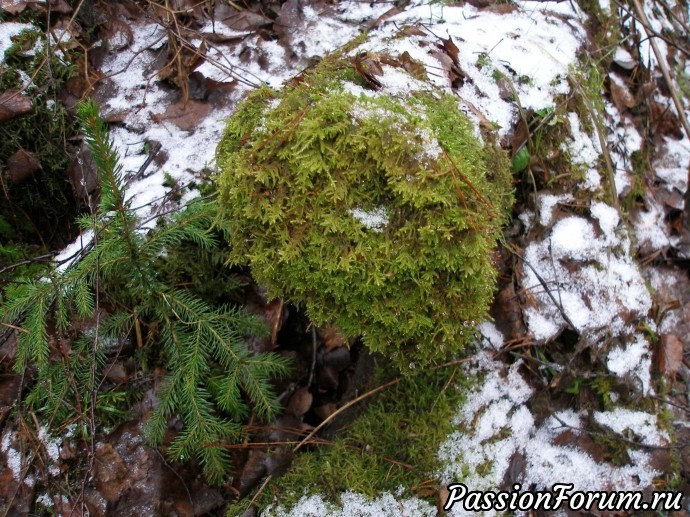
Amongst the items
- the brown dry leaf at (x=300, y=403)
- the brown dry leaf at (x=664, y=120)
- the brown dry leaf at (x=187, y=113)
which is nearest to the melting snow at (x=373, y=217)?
the brown dry leaf at (x=300, y=403)

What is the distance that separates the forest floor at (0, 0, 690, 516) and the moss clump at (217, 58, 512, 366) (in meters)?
0.34

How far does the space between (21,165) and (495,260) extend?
2.62 metres

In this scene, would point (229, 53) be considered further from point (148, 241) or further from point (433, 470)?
point (433, 470)

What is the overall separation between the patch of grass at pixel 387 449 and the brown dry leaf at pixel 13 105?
233cm

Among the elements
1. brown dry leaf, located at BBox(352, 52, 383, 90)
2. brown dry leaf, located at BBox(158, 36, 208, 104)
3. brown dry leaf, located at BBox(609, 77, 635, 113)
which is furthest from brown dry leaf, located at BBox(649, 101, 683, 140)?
brown dry leaf, located at BBox(158, 36, 208, 104)

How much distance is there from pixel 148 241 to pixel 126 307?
0.45 metres

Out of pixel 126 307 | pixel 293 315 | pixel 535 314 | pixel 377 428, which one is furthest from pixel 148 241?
pixel 535 314

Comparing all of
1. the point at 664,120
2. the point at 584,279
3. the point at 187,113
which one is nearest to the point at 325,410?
the point at 584,279

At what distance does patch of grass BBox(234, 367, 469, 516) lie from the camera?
7.25ft

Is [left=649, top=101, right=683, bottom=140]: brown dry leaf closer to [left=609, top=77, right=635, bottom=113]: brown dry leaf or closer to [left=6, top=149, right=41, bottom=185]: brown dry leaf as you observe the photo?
[left=609, top=77, right=635, bottom=113]: brown dry leaf

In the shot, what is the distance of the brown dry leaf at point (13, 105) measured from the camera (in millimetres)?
2584

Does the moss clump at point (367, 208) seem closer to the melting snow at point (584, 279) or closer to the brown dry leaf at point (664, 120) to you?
the melting snow at point (584, 279)

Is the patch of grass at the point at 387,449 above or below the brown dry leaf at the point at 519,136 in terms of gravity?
below

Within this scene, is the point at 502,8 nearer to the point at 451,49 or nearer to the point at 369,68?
the point at 451,49
